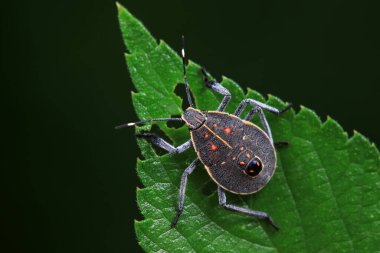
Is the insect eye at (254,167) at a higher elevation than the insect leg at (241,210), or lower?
higher

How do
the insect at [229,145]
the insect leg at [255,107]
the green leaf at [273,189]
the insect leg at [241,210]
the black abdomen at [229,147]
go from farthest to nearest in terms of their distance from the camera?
1. the black abdomen at [229,147]
2. the insect at [229,145]
3. the insect leg at [255,107]
4. the insect leg at [241,210]
5. the green leaf at [273,189]

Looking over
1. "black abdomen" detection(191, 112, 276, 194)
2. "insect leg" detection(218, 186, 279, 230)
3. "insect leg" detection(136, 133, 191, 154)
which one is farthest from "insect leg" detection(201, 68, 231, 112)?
"insect leg" detection(218, 186, 279, 230)

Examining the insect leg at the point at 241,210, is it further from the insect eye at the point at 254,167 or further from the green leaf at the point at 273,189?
the insect eye at the point at 254,167

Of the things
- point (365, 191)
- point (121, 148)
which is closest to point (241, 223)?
point (365, 191)

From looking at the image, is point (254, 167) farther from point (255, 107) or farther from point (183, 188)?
point (183, 188)

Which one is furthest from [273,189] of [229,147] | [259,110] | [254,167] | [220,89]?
[220,89]

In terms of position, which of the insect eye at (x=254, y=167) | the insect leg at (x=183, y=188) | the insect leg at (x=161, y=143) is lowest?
the insect leg at (x=183, y=188)

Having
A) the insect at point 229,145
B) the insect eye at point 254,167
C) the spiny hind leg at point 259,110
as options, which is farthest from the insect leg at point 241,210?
the spiny hind leg at point 259,110
